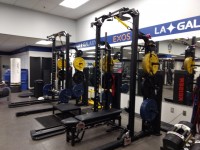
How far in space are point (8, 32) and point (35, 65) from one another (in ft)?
13.4

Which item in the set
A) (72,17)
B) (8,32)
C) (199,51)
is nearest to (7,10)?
(8,32)

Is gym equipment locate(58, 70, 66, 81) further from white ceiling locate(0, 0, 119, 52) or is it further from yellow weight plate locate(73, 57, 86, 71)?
white ceiling locate(0, 0, 119, 52)

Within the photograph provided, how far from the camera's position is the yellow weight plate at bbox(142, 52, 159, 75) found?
125 inches

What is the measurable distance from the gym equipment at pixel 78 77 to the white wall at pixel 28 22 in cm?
266

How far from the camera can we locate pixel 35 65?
392 inches

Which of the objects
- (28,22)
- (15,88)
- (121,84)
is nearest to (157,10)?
(121,84)

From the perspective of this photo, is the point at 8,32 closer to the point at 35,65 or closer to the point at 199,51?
the point at 35,65

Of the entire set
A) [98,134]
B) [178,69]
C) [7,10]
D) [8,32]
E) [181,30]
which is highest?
[7,10]

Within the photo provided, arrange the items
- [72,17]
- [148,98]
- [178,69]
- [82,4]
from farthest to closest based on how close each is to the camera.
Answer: [72,17] < [82,4] < [178,69] < [148,98]

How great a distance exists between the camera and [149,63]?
3.21 m

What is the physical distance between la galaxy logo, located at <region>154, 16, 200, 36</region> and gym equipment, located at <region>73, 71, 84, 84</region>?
2826 millimetres

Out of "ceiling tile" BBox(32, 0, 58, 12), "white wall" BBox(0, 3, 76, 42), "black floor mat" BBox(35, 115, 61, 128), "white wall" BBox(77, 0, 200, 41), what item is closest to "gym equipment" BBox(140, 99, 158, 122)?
"white wall" BBox(77, 0, 200, 41)

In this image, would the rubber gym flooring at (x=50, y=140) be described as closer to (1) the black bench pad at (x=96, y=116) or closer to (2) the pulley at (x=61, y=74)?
(1) the black bench pad at (x=96, y=116)

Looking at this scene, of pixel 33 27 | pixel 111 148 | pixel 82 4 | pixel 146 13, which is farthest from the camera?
pixel 33 27
